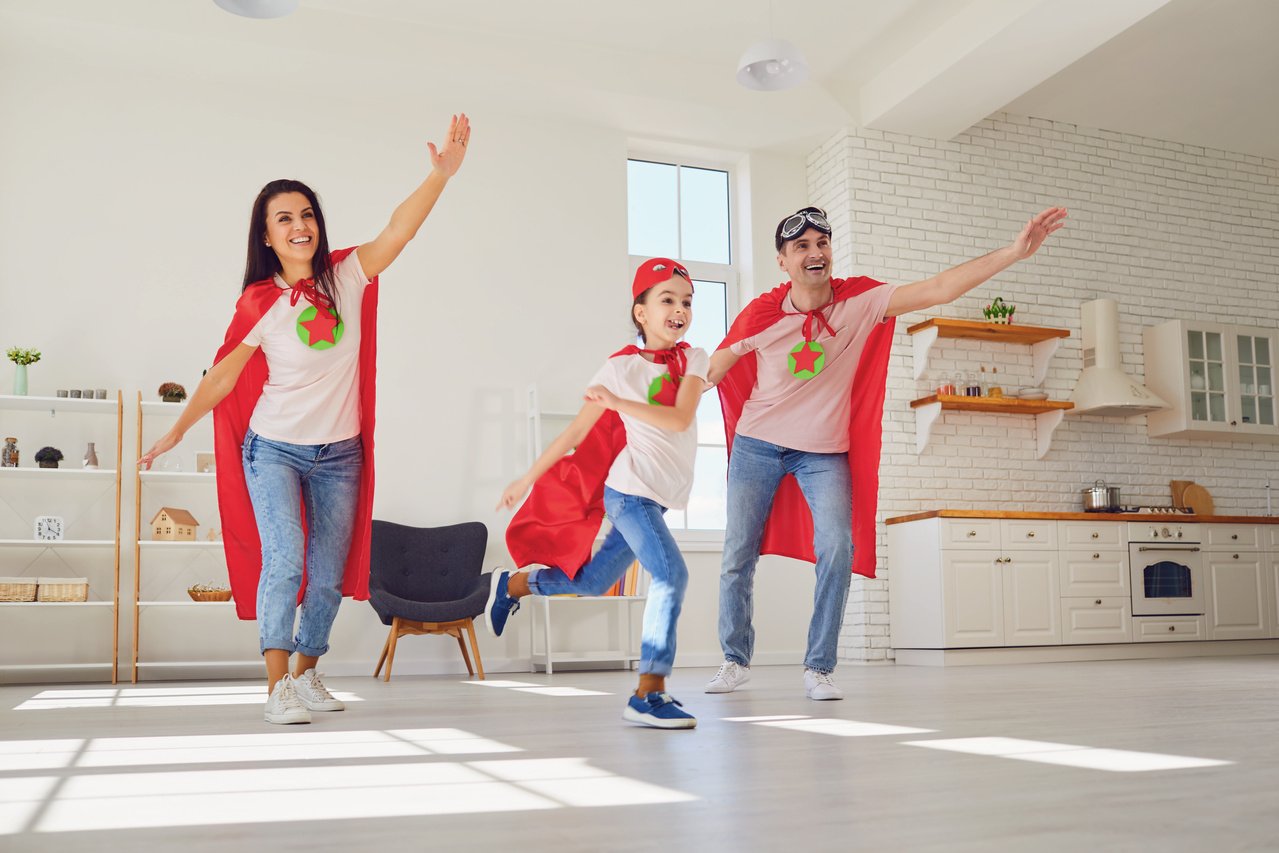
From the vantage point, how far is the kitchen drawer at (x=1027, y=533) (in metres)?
6.45

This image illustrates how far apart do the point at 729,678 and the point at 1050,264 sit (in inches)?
195

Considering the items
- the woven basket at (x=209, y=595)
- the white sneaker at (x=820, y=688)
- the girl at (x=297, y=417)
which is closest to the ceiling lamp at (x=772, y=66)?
the girl at (x=297, y=417)

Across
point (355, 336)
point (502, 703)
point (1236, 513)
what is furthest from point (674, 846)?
point (1236, 513)

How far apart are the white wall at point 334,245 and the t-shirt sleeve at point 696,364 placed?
11.9ft

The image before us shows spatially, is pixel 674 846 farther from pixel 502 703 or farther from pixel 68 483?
pixel 68 483

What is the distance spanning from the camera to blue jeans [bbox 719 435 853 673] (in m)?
3.53

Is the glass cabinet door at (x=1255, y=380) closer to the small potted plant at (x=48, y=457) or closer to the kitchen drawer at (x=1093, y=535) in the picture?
the kitchen drawer at (x=1093, y=535)

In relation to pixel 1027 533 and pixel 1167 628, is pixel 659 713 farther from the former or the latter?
pixel 1167 628

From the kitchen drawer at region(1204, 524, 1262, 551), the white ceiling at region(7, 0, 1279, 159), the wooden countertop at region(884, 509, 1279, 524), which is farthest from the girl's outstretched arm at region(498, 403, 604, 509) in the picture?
the kitchen drawer at region(1204, 524, 1262, 551)

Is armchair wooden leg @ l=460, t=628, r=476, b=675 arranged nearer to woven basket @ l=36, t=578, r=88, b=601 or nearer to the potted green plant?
woven basket @ l=36, t=578, r=88, b=601

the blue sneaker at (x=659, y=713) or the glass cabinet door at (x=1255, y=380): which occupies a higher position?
the glass cabinet door at (x=1255, y=380)

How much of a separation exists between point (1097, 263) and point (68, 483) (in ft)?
21.7

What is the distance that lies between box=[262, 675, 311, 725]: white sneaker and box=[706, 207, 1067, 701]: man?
1403mm

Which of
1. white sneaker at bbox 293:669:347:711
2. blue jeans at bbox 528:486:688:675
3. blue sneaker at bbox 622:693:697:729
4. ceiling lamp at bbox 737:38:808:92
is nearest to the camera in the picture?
blue sneaker at bbox 622:693:697:729
